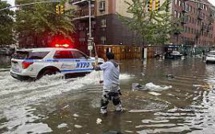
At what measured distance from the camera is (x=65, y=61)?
55.2 feet

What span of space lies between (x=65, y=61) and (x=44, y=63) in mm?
1349

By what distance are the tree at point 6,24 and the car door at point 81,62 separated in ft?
91.1

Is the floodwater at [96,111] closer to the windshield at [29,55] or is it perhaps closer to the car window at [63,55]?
the windshield at [29,55]

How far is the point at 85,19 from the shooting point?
55.6m

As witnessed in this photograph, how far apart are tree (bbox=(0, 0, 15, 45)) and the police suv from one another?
28.1 meters

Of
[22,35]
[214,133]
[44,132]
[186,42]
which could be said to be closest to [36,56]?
[44,132]

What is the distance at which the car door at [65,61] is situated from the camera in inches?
651

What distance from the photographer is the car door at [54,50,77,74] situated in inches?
651

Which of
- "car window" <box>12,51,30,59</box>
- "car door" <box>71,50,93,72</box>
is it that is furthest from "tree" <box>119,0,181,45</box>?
"car window" <box>12,51,30,59</box>

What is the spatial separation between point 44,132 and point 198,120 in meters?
4.00

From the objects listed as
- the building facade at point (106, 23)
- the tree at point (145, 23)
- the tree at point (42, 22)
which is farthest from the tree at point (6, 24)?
the tree at point (145, 23)

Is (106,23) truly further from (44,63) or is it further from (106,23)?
(44,63)

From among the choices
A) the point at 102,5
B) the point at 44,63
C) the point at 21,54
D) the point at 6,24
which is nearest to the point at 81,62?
the point at 44,63

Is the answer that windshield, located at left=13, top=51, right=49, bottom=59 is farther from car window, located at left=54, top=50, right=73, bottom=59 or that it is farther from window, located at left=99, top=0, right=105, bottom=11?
window, located at left=99, top=0, right=105, bottom=11
